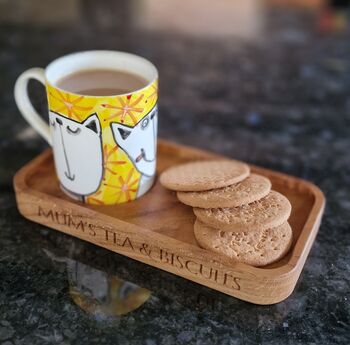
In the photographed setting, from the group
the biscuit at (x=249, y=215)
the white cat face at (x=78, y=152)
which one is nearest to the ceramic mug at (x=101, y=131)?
the white cat face at (x=78, y=152)

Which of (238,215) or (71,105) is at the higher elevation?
(71,105)

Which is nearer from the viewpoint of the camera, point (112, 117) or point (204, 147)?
point (112, 117)

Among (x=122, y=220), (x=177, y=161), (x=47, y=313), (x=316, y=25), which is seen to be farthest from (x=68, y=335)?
(x=316, y=25)

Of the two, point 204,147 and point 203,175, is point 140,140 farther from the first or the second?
point 204,147

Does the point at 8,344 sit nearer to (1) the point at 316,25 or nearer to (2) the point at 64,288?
(2) the point at 64,288

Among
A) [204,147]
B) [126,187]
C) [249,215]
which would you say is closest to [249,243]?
[249,215]

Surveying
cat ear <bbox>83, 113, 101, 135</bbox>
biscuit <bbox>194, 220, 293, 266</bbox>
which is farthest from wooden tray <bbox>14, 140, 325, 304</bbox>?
cat ear <bbox>83, 113, 101, 135</bbox>

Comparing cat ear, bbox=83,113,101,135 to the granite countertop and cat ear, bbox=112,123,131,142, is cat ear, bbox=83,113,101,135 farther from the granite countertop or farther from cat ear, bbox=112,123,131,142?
the granite countertop
